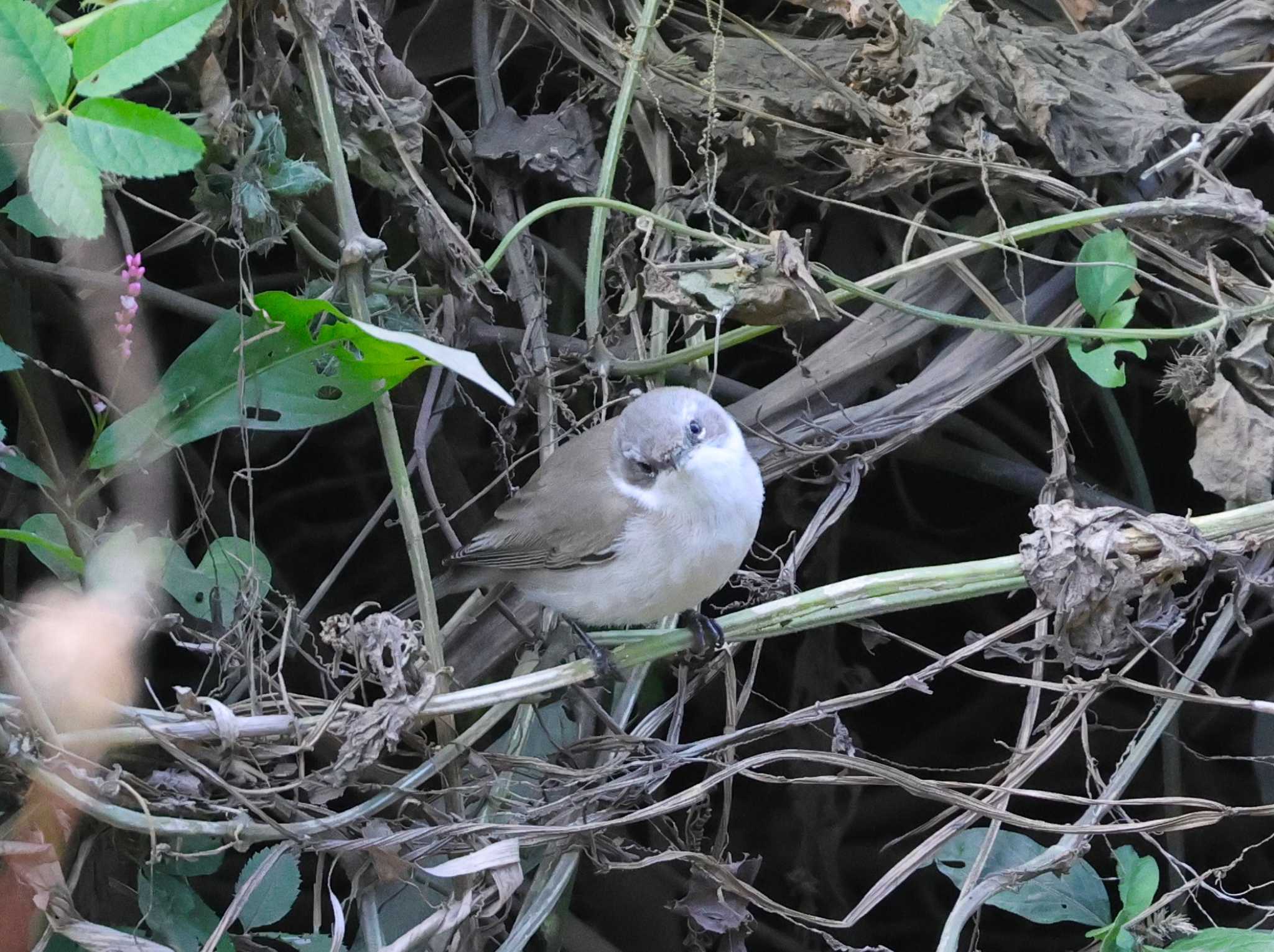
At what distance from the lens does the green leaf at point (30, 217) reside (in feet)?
6.53

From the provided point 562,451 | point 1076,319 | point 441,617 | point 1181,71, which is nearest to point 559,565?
point 562,451

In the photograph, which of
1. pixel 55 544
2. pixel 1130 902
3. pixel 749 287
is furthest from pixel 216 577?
pixel 1130 902

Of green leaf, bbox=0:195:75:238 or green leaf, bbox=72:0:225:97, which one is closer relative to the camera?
green leaf, bbox=72:0:225:97

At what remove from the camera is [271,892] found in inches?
76.9

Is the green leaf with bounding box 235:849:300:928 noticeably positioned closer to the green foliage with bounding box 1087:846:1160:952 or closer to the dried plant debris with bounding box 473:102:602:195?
the green foliage with bounding box 1087:846:1160:952

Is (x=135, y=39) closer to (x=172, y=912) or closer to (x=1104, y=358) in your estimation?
(x=172, y=912)

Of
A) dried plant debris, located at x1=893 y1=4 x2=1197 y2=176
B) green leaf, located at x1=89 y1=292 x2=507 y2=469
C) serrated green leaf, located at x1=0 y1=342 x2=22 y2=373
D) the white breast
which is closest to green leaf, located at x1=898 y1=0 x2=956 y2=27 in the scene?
dried plant debris, located at x1=893 y1=4 x2=1197 y2=176

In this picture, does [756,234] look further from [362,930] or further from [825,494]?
[362,930]

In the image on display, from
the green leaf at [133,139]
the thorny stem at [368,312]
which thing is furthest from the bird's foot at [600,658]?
the green leaf at [133,139]

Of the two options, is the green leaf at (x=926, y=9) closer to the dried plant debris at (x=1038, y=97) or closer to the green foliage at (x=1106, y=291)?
the dried plant debris at (x=1038, y=97)

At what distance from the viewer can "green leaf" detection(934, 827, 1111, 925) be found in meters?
2.08

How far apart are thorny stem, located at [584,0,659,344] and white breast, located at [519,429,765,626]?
0.43m

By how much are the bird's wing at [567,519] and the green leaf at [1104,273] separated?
3.54 feet

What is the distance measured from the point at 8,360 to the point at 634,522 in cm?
129
